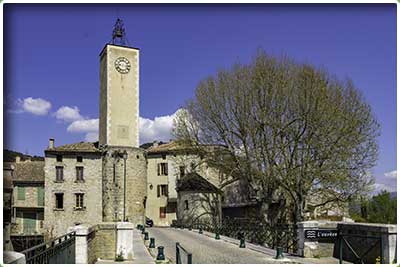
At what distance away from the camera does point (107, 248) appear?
513 inches

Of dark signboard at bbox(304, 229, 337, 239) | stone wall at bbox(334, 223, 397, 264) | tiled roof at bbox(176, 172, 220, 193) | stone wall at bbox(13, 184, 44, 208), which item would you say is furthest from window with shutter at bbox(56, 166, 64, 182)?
stone wall at bbox(334, 223, 397, 264)

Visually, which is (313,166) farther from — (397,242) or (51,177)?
(51,177)

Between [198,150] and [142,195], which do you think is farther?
[142,195]

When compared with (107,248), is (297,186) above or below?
above

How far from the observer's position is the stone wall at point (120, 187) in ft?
117

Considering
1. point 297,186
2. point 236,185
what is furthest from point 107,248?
point 236,185

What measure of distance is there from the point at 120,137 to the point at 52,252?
27475mm

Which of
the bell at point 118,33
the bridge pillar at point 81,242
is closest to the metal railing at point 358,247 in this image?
the bridge pillar at point 81,242

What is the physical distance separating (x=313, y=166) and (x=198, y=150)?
21.4 feet

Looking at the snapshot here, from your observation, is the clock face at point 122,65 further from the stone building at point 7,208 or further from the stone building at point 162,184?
the stone building at point 7,208

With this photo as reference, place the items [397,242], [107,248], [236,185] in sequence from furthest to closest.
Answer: [236,185] < [107,248] < [397,242]

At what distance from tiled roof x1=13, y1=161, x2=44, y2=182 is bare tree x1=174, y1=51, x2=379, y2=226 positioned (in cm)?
1838

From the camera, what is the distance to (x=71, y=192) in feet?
118

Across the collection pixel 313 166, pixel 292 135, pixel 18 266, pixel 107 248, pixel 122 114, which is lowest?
pixel 107 248
